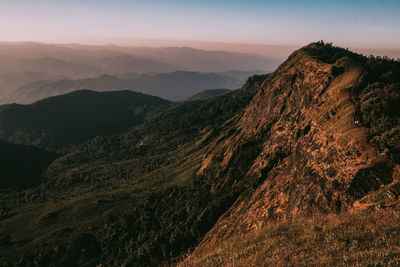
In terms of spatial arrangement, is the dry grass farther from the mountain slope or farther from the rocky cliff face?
the mountain slope

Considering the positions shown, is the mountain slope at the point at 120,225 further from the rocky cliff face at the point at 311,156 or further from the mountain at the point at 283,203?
the rocky cliff face at the point at 311,156

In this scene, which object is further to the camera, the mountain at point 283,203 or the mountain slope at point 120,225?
the mountain slope at point 120,225

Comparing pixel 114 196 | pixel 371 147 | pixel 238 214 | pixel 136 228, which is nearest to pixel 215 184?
pixel 238 214

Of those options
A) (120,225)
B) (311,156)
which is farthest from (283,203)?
(120,225)

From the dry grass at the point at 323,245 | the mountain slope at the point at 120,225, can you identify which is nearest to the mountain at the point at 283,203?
the dry grass at the point at 323,245

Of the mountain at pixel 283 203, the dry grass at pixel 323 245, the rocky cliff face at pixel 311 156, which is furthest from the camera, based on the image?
the rocky cliff face at pixel 311 156

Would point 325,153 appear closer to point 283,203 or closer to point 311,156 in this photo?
point 311,156

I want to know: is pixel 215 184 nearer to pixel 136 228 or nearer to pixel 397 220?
pixel 136 228
